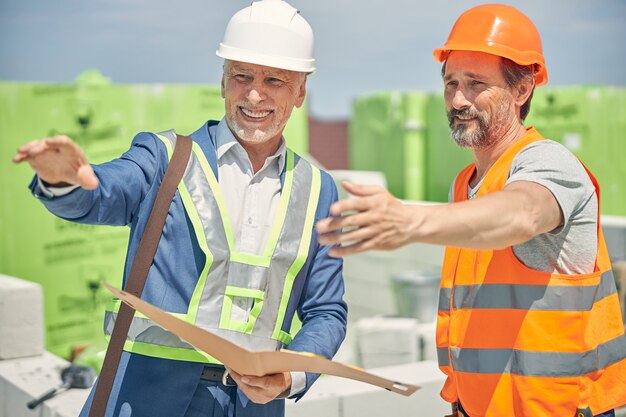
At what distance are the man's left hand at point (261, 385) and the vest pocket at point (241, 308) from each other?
17cm

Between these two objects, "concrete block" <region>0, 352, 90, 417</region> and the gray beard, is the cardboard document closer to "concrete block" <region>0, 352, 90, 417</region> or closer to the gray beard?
the gray beard

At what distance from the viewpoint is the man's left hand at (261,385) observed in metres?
2.35

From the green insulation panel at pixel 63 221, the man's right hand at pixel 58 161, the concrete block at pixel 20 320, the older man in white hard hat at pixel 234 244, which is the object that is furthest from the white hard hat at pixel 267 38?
the green insulation panel at pixel 63 221

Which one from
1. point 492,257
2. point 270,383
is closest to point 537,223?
point 492,257

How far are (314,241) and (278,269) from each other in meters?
0.17

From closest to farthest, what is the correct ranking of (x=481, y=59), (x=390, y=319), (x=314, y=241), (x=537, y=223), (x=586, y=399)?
(x=537, y=223)
(x=586, y=399)
(x=481, y=59)
(x=314, y=241)
(x=390, y=319)

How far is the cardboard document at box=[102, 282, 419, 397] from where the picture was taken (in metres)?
2.10

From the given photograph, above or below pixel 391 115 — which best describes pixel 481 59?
above

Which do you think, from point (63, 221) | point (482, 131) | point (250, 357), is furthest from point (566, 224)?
point (63, 221)

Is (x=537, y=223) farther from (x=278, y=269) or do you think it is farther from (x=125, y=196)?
(x=125, y=196)

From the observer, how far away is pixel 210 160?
262cm

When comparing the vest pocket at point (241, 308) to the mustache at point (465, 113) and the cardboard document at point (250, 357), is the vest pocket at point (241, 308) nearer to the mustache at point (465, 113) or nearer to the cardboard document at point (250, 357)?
the cardboard document at point (250, 357)

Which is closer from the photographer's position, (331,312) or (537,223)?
(537,223)

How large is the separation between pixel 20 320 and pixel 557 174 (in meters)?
4.08
